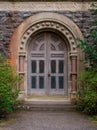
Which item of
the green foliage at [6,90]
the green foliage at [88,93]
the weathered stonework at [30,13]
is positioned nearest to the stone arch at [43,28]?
the weathered stonework at [30,13]

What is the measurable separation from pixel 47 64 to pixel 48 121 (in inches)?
140

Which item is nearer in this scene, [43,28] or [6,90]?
[6,90]

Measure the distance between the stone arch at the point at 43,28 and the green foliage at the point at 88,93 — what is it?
0.91 m

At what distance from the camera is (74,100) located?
13109mm

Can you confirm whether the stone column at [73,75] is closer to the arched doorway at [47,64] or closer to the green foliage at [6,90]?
the arched doorway at [47,64]

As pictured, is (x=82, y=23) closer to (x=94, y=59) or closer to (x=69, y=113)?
(x=94, y=59)

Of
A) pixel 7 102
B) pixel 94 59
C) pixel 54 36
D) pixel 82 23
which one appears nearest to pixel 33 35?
pixel 54 36

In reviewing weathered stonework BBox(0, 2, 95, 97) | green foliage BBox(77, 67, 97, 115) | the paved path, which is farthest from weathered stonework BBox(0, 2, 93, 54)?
the paved path

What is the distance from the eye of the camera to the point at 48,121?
10.5 meters

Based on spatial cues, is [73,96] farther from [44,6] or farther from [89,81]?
[44,6]

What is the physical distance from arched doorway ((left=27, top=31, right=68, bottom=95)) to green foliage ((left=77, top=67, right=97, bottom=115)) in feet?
4.03

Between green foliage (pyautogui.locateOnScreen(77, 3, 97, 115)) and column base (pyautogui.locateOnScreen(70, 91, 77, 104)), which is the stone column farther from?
green foliage (pyautogui.locateOnScreen(77, 3, 97, 115))

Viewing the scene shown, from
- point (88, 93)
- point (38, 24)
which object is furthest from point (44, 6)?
point (88, 93)

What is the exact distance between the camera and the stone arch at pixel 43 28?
13.2m
